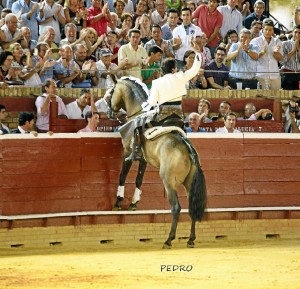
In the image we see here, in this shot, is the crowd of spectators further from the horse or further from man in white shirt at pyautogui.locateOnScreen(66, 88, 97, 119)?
the horse

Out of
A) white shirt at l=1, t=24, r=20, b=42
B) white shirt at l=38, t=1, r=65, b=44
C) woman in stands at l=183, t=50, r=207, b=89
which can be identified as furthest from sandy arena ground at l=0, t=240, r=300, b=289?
white shirt at l=38, t=1, r=65, b=44

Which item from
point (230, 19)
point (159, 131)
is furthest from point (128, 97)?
point (230, 19)

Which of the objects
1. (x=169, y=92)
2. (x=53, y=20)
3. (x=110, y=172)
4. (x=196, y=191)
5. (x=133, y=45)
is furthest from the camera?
(x=53, y=20)

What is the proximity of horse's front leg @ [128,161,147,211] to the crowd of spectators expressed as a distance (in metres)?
1.04

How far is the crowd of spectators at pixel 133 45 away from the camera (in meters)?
14.1

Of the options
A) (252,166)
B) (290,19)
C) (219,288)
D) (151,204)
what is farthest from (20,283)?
(290,19)

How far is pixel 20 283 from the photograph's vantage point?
1006cm

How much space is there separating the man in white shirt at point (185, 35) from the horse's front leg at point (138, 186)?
2.59m

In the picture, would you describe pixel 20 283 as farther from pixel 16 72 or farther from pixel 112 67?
pixel 112 67

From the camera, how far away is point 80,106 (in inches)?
550

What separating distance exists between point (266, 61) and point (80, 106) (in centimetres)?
312

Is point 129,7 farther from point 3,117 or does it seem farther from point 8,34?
point 3,117

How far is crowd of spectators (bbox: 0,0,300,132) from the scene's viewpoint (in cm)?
1411

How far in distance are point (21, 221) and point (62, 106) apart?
1.56m
